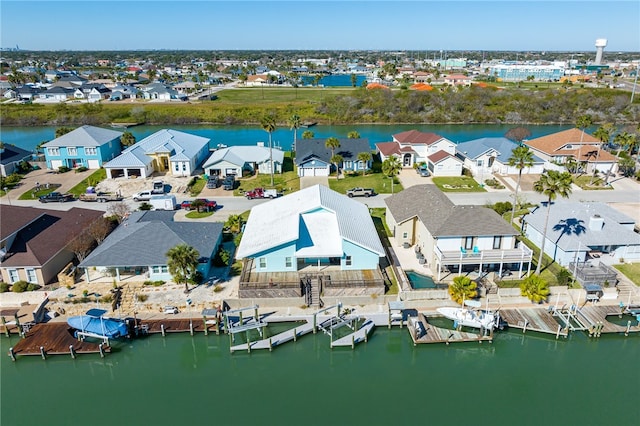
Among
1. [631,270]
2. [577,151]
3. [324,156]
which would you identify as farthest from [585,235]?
[324,156]

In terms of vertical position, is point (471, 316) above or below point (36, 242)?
below

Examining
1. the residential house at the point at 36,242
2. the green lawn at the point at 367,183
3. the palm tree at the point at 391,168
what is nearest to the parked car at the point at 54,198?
the residential house at the point at 36,242

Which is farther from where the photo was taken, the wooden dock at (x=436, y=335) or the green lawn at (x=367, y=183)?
the green lawn at (x=367, y=183)

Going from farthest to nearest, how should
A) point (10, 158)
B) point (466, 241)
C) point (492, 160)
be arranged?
point (10, 158), point (492, 160), point (466, 241)

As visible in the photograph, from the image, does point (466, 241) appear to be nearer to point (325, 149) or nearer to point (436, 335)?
point (436, 335)

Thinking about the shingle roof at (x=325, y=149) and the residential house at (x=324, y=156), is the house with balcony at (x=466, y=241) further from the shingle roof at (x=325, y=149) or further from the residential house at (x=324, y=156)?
the shingle roof at (x=325, y=149)

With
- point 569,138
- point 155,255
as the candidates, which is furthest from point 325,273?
point 569,138

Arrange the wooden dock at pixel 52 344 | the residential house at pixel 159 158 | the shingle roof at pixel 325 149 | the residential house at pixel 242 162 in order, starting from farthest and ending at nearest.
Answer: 1. the shingle roof at pixel 325 149
2. the residential house at pixel 242 162
3. the residential house at pixel 159 158
4. the wooden dock at pixel 52 344
